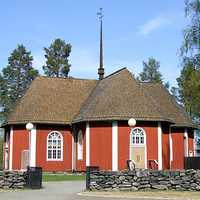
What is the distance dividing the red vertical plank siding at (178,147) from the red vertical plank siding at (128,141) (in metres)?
6.00

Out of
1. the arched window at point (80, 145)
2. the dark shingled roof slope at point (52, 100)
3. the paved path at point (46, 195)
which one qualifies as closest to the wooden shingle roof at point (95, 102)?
the dark shingled roof slope at point (52, 100)

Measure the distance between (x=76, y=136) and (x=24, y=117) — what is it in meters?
5.00

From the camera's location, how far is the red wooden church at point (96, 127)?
1576 inches

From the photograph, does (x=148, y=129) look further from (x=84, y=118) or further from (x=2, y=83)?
(x=2, y=83)

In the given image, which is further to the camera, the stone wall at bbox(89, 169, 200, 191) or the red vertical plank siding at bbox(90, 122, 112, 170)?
the red vertical plank siding at bbox(90, 122, 112, 170)

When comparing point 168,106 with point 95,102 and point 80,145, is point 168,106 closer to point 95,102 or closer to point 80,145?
point 95,102

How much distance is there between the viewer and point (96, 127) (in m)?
40.9

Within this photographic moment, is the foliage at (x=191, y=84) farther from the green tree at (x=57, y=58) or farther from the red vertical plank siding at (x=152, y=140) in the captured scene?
the green tree at (x=57, y=58)

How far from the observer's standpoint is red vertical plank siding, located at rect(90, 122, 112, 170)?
39812 mm

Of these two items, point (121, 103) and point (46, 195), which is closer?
point (46, 195)

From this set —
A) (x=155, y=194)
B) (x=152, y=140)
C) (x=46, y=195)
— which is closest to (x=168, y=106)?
(x=152, y=140)

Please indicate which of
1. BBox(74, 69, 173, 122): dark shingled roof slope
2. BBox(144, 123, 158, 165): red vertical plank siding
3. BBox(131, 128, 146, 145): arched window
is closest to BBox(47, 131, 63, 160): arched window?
BBox(74, 69, 173, 122): dark shingled roof slope

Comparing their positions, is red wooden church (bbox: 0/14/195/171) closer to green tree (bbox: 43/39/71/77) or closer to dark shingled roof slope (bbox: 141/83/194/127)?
dark shingled roof slope (bbox: 141/83/194/127)

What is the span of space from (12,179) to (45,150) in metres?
18.1
